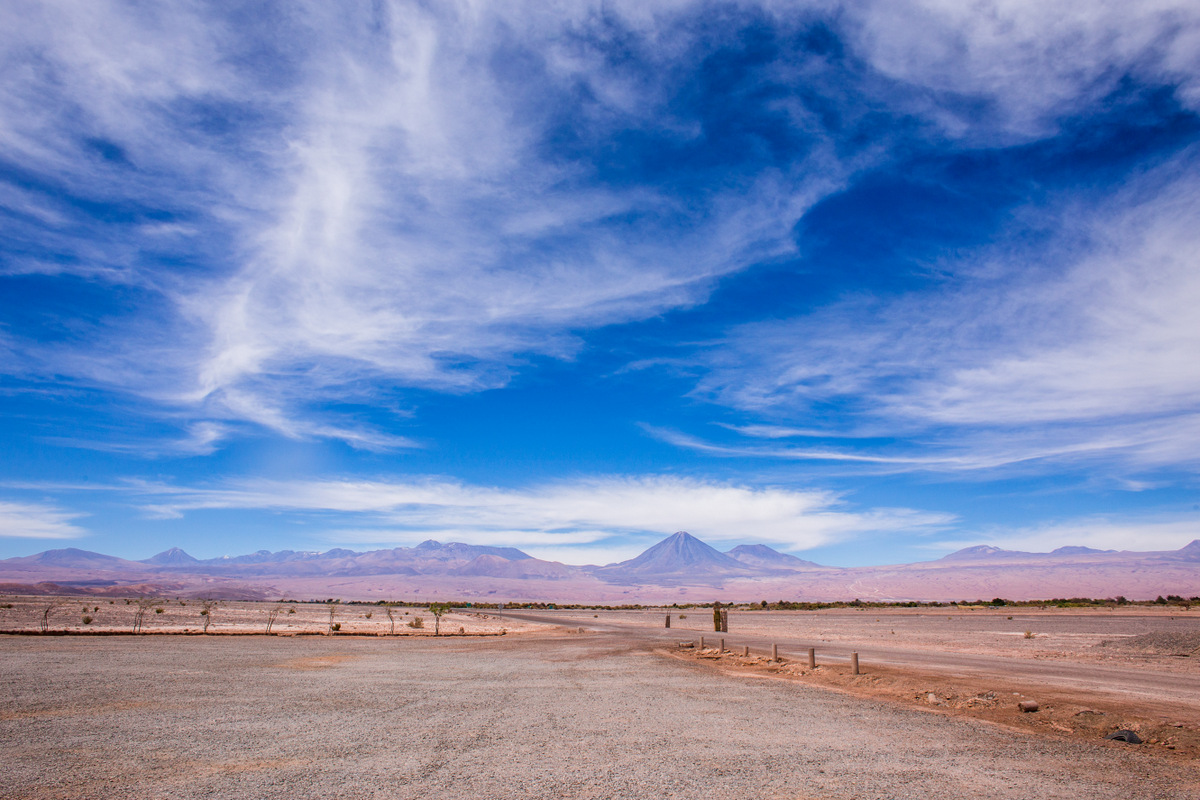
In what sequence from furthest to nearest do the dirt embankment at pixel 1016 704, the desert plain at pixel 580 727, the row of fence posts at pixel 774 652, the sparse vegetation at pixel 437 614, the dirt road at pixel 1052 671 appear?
the sparse vegetation at pixel 437 614 → the row of fence posts at pixel 774 652 → the dirt road at pixel 1052 671 → the dirt embankment at pixel 1016 704 → the desert plain at pixel 580 727

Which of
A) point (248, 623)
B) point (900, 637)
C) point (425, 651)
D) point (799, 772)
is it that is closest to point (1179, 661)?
point (900, 637)

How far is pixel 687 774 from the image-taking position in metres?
9.77

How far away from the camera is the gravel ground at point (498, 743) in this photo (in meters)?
9.00

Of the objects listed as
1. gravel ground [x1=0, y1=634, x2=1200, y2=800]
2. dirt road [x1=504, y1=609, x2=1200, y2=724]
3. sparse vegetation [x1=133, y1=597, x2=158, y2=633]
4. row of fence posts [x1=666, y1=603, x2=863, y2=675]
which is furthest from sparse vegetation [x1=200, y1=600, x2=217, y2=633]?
dirt road [x1=504, y1=609, x2=1200, y2=724]

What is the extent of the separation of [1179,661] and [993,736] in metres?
22.5

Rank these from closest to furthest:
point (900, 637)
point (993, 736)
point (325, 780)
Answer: point (325, 780) < point (993, 736) < point (900, 637)

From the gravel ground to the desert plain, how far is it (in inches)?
2.4

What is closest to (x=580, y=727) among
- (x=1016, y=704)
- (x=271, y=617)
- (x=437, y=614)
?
(x=1016, y=704)

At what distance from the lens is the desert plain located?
9.17 meters

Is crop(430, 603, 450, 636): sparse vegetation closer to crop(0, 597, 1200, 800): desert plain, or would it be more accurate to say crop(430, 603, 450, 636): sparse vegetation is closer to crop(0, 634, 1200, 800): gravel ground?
crop(0, 597, 1200, 800): desert plain

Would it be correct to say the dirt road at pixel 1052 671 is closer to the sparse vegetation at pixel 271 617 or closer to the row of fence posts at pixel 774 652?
the row of fence posts at pixel 774 652

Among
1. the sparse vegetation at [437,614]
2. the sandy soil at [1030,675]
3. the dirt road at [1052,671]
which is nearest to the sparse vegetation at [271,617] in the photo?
the sparse vegetation at [437,614]

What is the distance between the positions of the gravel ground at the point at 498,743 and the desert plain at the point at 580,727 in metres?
0.06

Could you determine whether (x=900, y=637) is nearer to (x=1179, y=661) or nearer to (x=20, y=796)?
(x=1179, y=661)
